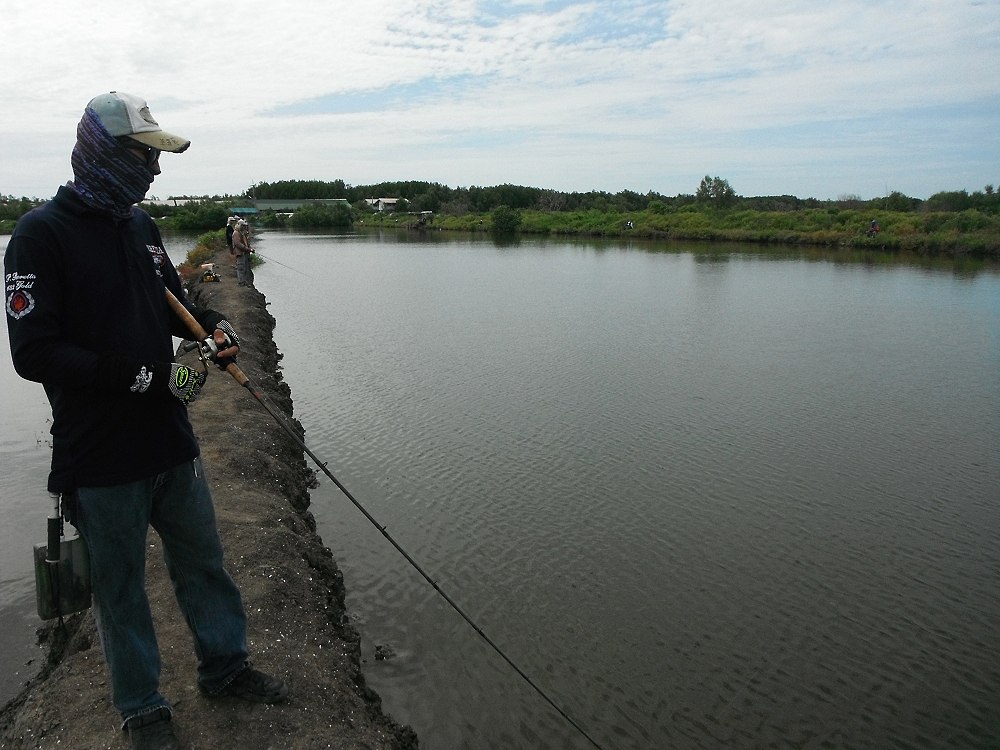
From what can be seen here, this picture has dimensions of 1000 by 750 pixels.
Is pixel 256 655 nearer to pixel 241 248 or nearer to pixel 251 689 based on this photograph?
pixel 251 689

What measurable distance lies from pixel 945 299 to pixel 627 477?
63.0ft

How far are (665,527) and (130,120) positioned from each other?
20.5 ft

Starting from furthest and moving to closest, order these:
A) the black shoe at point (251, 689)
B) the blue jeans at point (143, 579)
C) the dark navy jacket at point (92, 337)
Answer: the black shoe at point (251, 689) < the blue jeans at point (143, 579) < the dark navy jacket at point (92, 337)

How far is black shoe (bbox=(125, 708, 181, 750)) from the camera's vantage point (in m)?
2.92

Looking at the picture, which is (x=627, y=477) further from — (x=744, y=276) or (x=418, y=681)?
(x=744, y=276)

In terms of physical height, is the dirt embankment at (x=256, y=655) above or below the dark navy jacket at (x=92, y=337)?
below

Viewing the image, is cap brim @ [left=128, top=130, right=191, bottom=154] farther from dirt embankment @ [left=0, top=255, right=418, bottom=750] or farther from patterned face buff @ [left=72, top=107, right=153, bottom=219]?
dirt embankment @ [left=0, top=255, right=418, bottom=750]

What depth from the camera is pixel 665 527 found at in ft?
24.3

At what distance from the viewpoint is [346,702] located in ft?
12.7

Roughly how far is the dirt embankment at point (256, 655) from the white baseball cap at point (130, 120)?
8.18ft

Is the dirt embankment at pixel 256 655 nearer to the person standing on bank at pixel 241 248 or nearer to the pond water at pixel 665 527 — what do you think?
the pond water at pixel 665 527

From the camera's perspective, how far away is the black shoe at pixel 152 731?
2.92 m

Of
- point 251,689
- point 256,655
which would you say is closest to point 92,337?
point 251,689

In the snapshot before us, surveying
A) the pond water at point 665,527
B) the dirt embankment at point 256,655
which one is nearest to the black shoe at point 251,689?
the dirt embankment at point 256,655
